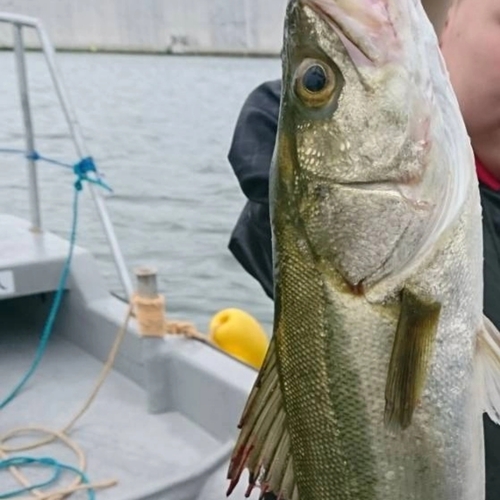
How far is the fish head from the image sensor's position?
3.88 ft

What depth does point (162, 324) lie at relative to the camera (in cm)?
375

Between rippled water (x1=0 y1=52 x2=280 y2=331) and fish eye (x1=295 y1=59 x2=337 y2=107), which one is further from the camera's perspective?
rippled water (x1=0 y1=52 x2=280 y2=331)

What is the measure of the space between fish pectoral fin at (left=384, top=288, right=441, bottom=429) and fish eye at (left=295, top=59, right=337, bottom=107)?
0.26 m

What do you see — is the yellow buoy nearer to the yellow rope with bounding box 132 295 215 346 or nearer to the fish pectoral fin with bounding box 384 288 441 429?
the yellow rope with bounding box 132 295 215 346

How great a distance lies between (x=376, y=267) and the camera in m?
1.24

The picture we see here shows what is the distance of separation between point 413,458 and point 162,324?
2.52 metres

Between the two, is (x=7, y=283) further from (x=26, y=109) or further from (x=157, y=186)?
(x=157, y=186)

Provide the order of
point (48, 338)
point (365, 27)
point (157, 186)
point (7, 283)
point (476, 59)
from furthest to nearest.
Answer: point (157, 186)
point (48, 338)
point (7, 283)
point (476, 59)
point (365, 27)

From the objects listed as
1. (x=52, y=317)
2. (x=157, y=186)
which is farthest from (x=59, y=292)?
(x=157, y=186)

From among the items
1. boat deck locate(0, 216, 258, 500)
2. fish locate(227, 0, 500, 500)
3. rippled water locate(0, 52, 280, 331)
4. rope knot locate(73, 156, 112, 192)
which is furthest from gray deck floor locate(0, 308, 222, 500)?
fish locate(227, 0, 500, 500)

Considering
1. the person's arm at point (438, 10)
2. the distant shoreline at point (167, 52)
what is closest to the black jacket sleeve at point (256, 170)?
the person's arm at point (438, 10)

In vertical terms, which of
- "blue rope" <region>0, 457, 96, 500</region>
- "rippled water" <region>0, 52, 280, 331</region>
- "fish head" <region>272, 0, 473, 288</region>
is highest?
"fish head" <region>272, 0, 473, 288</region>

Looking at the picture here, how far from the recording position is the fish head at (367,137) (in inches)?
46.6

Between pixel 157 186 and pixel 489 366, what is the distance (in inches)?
503
